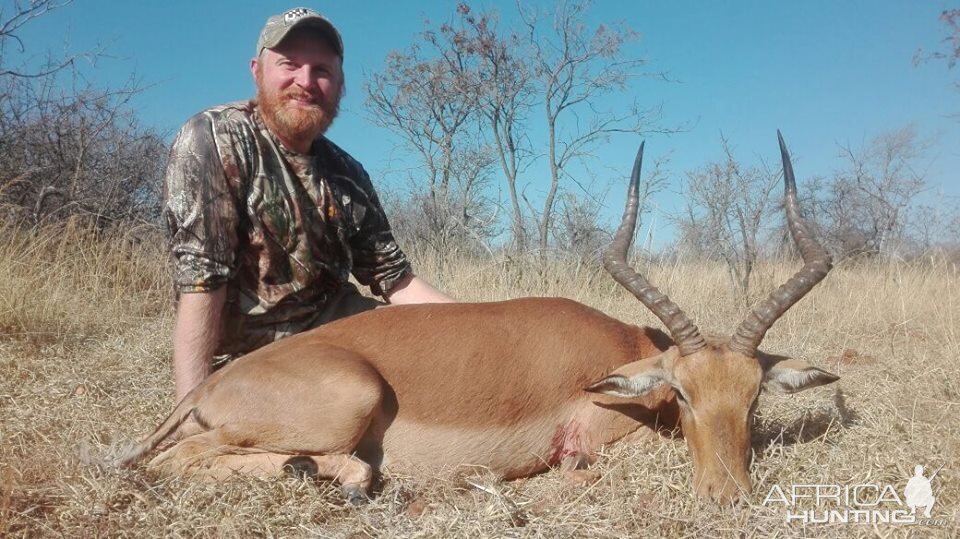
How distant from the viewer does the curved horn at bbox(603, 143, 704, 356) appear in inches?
148

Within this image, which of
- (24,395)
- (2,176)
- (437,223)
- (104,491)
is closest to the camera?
(104,491)

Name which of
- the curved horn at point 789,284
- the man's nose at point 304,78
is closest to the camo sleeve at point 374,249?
the man's nose at point 304,78

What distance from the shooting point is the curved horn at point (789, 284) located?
145 inches

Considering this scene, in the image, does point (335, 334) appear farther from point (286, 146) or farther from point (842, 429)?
point (842, 429)

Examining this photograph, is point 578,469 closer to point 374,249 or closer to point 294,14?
point 374,249

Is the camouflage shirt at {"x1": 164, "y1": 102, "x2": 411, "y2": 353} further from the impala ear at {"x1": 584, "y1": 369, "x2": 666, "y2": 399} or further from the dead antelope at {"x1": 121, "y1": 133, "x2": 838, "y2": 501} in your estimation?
the impala ear at {"x1": 584, "y1": 369, "x2": 666, "y2": 399}

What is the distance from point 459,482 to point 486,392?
49cm

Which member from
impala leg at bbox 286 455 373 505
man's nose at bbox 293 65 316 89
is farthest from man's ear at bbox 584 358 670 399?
man's nose at bbox 293 65 316 89

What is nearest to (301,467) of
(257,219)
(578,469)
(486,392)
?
(486,392)

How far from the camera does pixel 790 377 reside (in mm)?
3838

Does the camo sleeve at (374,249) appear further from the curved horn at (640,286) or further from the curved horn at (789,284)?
the curved horn at (789,284)

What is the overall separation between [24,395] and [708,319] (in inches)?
264

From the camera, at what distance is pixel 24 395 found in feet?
16.2

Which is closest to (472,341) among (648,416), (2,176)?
(648,416)
